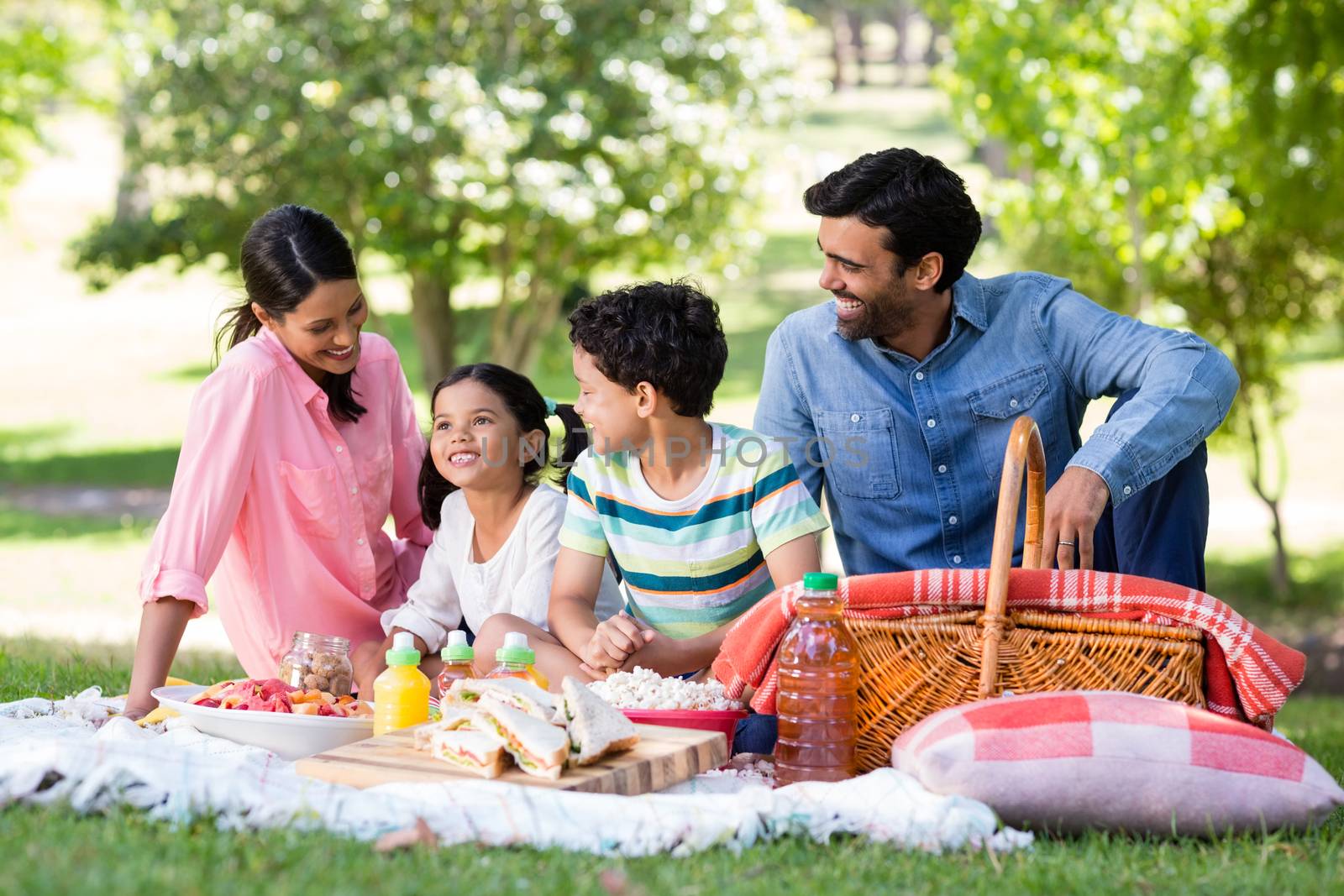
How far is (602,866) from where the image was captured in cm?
253

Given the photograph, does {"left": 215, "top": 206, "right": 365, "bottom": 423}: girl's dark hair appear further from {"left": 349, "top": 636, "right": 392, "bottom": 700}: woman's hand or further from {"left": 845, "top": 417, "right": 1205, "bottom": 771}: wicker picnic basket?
{"left": 845, "top": 417, "right": 1205, "bottom": 771}: wicker picnic basket

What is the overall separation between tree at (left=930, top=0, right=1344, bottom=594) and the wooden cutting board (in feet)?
18.1

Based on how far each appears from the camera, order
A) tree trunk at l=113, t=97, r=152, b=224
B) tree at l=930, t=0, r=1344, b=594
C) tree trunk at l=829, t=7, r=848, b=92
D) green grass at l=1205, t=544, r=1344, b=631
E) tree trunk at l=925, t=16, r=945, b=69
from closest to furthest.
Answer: tree at l=930, t=0, r=1344, b=594 < tree trunk at l=113, t=97, r=152, b=224 < green grass at l=1205, t=544, r=1344, b=631 < tree trunk at l=925, t=16, r=945, b=69 < tree trunk at l=829, t=7, r=848, b=92

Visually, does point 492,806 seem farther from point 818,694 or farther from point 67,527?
point 67,527

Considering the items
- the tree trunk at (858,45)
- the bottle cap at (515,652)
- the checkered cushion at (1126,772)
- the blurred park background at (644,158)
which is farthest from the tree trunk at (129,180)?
the tree trunk at (858,45)

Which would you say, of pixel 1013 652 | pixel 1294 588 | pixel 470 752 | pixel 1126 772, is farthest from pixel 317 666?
pixel 1294 588

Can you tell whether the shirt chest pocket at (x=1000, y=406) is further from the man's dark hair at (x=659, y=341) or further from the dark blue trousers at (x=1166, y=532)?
the man's dark hair at (x=659, y=341)

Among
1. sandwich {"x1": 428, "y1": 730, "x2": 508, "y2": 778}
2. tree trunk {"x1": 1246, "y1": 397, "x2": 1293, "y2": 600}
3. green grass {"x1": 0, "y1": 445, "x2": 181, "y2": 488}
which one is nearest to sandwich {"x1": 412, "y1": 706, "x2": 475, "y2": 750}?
sandwich {"x1": 428, "y1": 730, "x2": 508, "y2": 778}

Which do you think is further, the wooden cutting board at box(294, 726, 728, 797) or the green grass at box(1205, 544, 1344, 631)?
the green grass at box(1205, 544, 1344, 631)

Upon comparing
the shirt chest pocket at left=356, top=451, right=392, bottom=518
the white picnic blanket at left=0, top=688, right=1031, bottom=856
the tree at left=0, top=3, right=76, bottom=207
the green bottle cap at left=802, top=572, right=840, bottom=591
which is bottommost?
the white picnic blanket at left=0, top=688, right=1031, bottom=856

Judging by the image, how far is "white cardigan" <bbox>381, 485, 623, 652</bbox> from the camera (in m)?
4.04

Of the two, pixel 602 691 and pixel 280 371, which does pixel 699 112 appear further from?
pixel 602 691

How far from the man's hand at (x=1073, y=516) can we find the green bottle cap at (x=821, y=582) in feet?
1.67

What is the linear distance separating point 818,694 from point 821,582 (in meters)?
0.28
